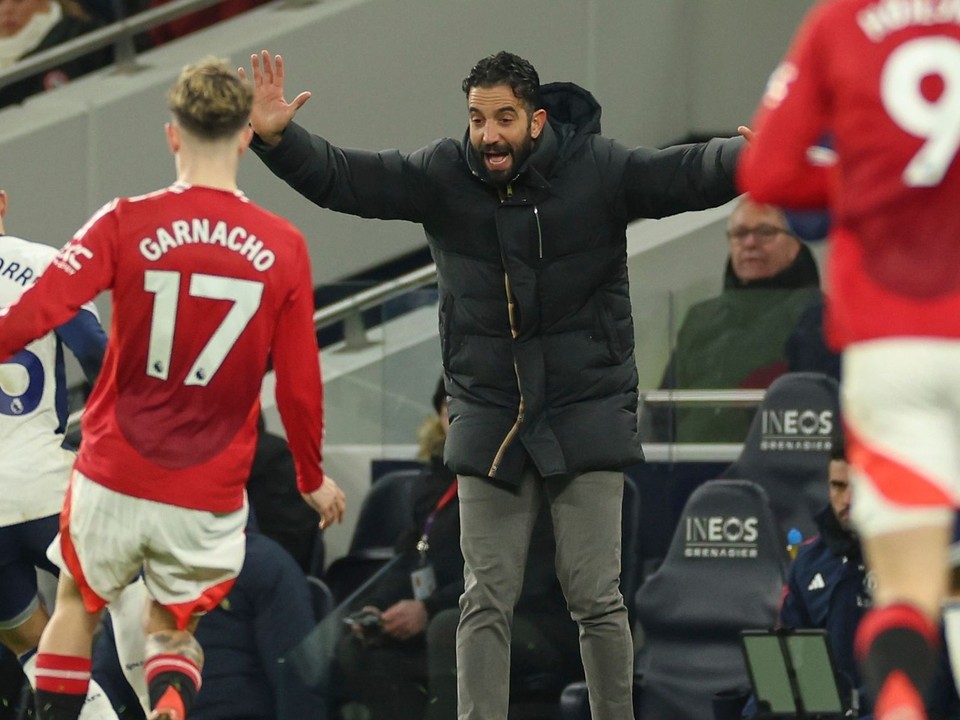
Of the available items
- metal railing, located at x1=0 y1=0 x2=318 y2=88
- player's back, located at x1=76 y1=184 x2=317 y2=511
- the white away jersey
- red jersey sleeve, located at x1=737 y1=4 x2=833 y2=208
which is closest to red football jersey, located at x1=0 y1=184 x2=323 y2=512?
player's back, located at x1=76 y1=184 x2=317 y2=511

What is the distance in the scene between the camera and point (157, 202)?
4777mm

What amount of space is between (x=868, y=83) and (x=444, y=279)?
2.08 metres

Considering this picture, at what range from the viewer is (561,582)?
530 centimetres

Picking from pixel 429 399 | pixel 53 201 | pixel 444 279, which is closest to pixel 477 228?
pixel 444 279

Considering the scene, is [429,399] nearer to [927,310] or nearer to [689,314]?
[689,314]

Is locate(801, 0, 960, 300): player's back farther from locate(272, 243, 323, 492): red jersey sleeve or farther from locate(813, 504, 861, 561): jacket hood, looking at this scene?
locate(813, 504, 861, 561): jacket hood

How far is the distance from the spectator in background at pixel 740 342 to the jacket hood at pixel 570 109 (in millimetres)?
1799

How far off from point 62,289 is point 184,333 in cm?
29

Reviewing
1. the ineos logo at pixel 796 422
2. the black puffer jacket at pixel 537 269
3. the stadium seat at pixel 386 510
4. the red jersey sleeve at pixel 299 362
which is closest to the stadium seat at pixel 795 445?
the ineos logo at pixel 796 422

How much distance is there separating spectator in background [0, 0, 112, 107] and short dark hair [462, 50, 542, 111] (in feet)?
12.6

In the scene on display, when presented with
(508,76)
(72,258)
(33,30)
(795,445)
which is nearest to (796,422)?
(795,445)

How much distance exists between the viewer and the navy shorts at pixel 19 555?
19.9ft

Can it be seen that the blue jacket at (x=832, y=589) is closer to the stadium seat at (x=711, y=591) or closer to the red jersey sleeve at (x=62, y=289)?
the stadium seat at (x=711, y=591)

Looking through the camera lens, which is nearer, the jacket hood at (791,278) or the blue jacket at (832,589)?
the blue jacket at (832,589)
